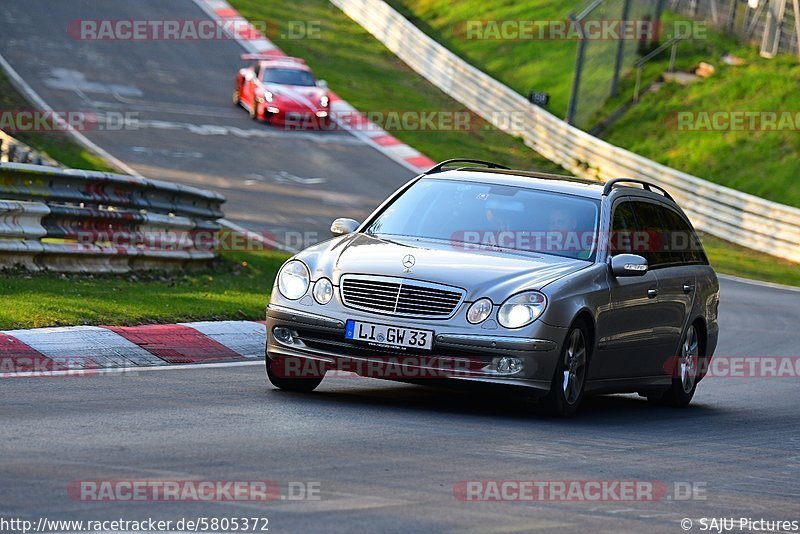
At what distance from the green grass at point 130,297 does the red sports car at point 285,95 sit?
17.9 m

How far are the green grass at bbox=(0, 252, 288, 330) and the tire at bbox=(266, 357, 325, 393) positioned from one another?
6.89 feet

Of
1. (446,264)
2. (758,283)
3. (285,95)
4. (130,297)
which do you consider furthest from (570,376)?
(285,95)

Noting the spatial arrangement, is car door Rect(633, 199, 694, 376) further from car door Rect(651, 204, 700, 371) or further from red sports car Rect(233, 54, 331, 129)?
red sports car Rect(233, 54, 331, 129)

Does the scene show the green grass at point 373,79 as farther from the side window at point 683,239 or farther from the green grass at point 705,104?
the side window at point 683,239

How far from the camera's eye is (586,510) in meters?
6.75

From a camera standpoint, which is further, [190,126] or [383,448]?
[190,126]

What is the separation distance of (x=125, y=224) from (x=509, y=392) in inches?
279

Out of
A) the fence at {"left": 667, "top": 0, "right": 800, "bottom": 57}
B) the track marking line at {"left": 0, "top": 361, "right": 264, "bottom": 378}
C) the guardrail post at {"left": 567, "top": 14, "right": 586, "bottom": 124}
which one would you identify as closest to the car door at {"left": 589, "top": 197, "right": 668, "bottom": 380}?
the track marking line at {"left": 0, "top": 361, "right": 264, "bottom": 378}

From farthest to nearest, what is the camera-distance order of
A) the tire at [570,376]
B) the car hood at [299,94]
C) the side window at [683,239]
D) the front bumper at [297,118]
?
the car hood at [299,94], the front bumper at [297,118], the side window at [683,239], the tire at [570,376]

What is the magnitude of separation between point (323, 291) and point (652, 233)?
2969mm

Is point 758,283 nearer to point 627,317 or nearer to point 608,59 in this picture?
point 627,317

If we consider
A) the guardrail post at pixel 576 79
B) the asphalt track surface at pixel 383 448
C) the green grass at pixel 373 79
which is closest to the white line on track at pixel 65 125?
the green grass at pixel 373 79

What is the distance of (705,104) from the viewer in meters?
38.9

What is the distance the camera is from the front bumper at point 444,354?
9203mm
